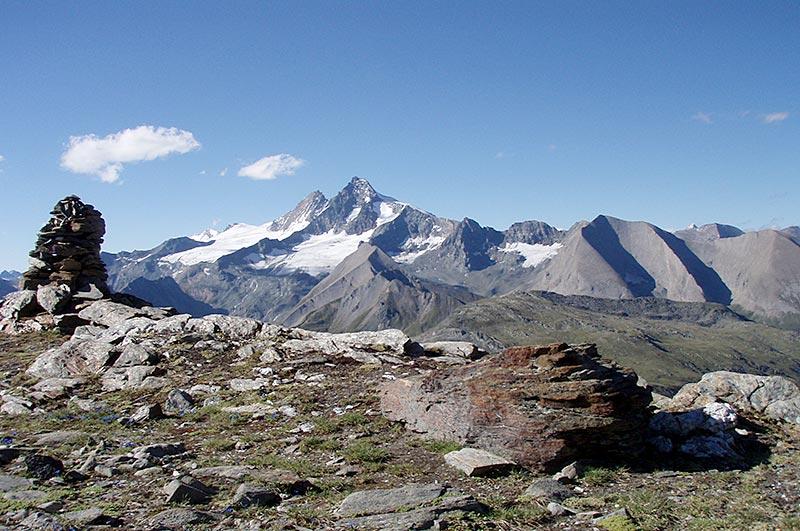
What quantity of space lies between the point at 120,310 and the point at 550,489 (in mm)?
32448

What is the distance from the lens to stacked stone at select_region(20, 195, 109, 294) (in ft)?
139

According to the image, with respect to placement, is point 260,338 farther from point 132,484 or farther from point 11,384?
point 132,484

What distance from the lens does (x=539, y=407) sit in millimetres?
16266

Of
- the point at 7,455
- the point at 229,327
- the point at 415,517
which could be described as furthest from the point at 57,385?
the point at 415,517

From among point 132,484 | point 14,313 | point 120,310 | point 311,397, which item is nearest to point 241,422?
point 311,397

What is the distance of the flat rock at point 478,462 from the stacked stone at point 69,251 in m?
36.3

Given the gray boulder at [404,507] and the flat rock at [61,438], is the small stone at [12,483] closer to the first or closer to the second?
the flat rock at [61,438]

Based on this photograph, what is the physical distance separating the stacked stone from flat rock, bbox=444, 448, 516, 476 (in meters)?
36.3

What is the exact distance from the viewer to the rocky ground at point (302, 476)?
1177 centimetres

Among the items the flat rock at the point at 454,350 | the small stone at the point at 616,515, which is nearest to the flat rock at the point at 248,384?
the flat rock at the point at 454,350

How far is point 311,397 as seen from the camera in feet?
71.6

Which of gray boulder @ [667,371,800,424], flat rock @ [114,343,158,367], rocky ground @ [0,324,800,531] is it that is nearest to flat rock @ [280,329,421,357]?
rocky ground @ [0,324,800,531]

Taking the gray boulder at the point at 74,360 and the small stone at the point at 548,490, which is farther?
the gray boulder at the point at 74,360

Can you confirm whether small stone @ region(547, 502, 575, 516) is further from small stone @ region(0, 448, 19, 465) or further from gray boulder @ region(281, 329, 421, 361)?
gray boulder @ region(281, 329, 421, 361)
